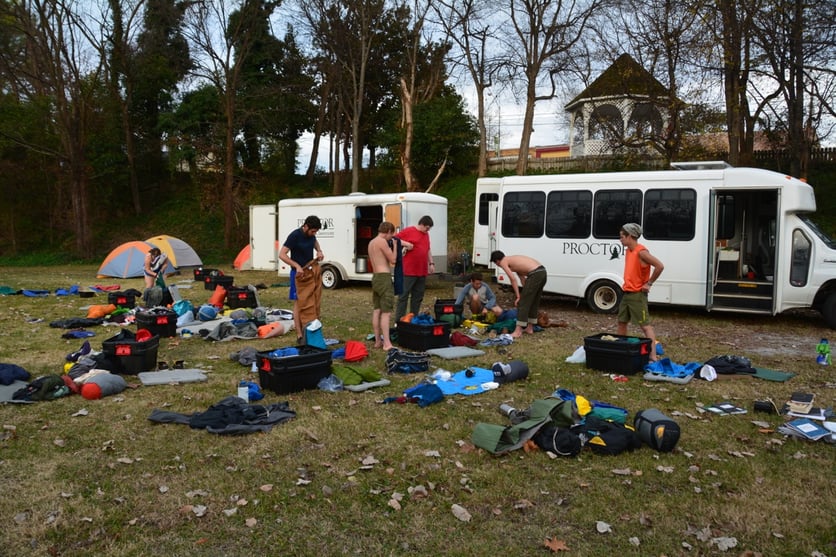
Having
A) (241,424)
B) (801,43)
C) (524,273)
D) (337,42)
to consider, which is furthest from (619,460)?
(337,42)

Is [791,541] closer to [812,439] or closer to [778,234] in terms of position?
[812,439]

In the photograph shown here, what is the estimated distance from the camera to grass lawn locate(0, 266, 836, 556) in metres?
3.65

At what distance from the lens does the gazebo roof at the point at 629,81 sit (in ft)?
65.3

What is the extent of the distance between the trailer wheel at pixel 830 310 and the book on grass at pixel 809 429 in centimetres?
598

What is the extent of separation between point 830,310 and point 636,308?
4.97m

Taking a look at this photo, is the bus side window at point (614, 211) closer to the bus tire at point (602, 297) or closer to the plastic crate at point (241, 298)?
the bus tire at point (602, 297)

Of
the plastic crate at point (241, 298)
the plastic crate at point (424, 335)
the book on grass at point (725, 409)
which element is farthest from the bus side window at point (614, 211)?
the plastic crate at point (241, 298)

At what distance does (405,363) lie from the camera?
24.5 feet

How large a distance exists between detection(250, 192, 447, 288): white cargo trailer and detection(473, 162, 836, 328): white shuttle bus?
2.72m

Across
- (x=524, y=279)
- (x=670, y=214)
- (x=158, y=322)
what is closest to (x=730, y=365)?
(x=524, y=279)

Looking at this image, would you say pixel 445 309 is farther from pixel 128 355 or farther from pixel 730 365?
pixel 128 355

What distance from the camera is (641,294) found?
7762mm

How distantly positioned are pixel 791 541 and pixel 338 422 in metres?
3.54

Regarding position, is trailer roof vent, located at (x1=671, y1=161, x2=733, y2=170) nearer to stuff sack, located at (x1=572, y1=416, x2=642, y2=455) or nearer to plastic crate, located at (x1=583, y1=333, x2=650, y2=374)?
plastic crate, located at (x1=583, y1=333, x2=650, y2=374)
